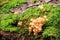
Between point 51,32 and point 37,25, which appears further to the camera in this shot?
point 37,25

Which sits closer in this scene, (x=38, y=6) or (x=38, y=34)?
(x=38, y=34)

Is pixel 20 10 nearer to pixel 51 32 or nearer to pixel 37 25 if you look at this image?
pixel 37 25

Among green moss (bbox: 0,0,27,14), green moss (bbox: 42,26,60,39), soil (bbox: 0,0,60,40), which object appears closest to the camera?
green moss (bbox: 42,26,60,39)

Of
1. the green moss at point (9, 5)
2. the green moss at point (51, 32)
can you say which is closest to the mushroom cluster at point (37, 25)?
the green moss at point (51, 32)

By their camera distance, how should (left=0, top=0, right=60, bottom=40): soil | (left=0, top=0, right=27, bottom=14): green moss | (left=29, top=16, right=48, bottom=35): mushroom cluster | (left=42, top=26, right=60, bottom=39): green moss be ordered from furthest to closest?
(left=0, top=0, right=27, bottom=14): green moss < (left=0, top=0, right=60, bottom=40): soil < (left=29, top=16, right=48, bottom=35): mushroom cluster < (left=42, top=26, right=60, bottom=39): green moss

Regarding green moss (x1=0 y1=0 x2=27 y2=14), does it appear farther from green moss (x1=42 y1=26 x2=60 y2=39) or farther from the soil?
green moss (x1=42 y1=26 x2=60 y2=39)

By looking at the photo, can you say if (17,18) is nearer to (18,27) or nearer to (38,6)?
(18,27)

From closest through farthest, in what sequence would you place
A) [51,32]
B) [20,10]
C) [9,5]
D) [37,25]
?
[51,32]
[37,25]
[20,10]
[9,5]

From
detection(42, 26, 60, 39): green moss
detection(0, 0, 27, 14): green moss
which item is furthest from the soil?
detection(42, 26, 60, 39): green moss

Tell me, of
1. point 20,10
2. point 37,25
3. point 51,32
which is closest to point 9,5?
Result: point 20,10

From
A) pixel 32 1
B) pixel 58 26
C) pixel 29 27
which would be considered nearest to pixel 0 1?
pixel 32 1

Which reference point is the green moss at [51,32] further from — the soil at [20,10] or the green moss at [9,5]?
the green moss at [9,5]
